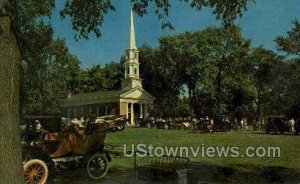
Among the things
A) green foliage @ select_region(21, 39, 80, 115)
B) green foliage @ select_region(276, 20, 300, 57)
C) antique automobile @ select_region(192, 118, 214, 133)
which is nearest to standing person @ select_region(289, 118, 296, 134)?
green foliage @ select_region(276, 20, 300, 57)

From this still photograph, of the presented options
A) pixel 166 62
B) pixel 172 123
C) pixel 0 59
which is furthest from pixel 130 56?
pixel 0 59

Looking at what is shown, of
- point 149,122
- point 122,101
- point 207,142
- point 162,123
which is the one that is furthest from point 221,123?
point 122,101

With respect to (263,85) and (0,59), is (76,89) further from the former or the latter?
(0,59)

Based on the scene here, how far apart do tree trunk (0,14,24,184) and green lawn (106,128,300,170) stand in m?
5.47

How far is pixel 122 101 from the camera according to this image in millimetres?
11539

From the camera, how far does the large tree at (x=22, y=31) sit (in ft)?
18.8

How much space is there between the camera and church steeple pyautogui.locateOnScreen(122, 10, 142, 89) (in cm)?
1151

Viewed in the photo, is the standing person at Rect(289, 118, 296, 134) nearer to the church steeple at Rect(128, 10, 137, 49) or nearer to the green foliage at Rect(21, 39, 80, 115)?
the church steeple at Rect(128, 10, 137, 49)

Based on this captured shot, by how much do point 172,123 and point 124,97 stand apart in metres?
1.09

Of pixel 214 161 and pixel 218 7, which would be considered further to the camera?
pixel 214 161

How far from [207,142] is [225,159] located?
1.95 feet

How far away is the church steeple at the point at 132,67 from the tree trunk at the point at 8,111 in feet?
18.8

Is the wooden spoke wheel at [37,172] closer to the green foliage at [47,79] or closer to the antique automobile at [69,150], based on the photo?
the antique automobile at [69,150]

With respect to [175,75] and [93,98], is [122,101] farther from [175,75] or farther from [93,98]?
[175,75]
